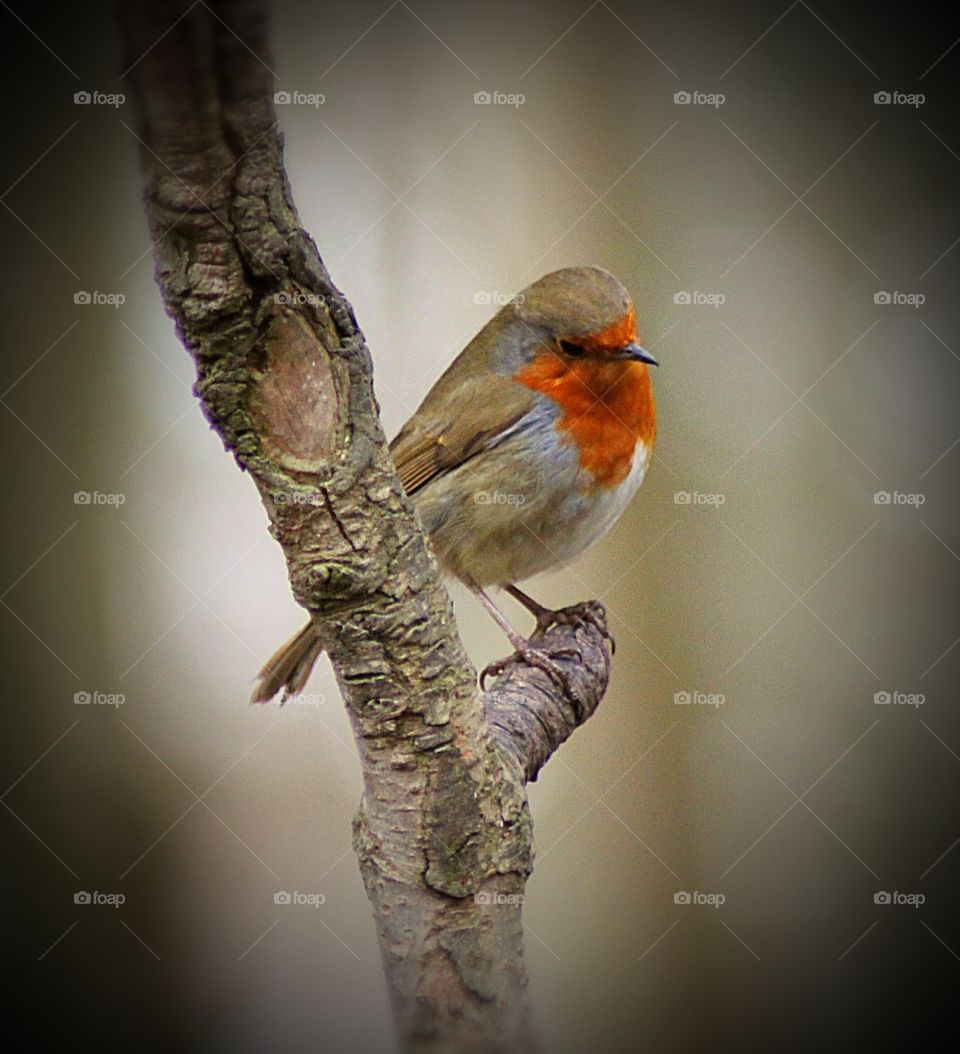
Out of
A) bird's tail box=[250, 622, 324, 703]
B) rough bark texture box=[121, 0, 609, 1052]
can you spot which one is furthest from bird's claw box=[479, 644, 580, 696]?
bird's tail box=[250, 622, 324, 703]

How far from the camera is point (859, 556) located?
5.30 metres

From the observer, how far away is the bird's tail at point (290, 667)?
140 inches

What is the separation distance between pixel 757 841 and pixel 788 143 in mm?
3319

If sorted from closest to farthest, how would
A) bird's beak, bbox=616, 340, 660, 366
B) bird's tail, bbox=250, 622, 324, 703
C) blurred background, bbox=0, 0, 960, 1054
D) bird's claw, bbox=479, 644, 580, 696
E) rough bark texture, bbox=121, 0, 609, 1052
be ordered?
rough bark texture, bbox=121, 0, 609, 1052 < bird's claw, bbox=479, 644, 580, 696 < bird's beak, bbox=616, 340, 660, 366 < bird's tail, bbox=250, 622, 324, 703 < blurred background, bbox=0, 0, 960, 1054

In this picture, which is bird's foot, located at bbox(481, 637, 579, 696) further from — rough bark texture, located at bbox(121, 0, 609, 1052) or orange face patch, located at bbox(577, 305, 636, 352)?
orange face patch, located at bbox(577, 305, 636, 352)

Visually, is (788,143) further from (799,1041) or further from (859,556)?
(799,1041)

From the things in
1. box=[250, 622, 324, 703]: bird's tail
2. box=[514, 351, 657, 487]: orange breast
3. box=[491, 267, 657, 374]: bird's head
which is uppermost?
box=[491, 267, 657, 374]: bird's head

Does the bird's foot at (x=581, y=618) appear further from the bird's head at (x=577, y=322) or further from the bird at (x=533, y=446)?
the bird's head at (x=577, y=322)

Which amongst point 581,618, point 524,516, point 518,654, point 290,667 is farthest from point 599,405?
point 290,667

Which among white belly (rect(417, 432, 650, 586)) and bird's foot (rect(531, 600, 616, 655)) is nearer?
white belly (rect(417, 432, 650, 586))

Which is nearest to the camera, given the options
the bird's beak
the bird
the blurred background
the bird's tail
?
the bird's beak

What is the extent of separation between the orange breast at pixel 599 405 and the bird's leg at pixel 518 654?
0.55 m

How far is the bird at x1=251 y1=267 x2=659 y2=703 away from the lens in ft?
11.1

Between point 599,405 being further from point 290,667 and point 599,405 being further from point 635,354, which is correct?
point 290,667
